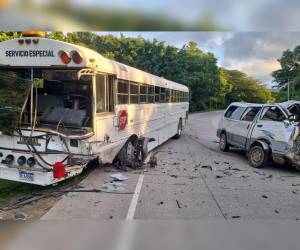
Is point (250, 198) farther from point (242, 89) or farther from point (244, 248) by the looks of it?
point (242, 89)

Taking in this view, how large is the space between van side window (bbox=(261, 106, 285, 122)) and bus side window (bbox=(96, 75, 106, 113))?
5.60 metres

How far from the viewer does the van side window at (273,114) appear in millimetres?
10685

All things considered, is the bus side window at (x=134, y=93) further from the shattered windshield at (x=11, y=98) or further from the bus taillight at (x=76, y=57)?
the shattered windshield at (x=11, y=98)

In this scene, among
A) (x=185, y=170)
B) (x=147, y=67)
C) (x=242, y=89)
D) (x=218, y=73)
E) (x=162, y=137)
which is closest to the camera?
(x=185, y=170)

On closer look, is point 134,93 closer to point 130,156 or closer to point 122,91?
point 122,91

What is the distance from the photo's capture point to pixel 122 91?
891 centimetres

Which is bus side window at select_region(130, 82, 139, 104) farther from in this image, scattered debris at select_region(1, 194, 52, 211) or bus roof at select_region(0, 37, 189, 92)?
scattered debris at select_region(1, 194, 52, 211)

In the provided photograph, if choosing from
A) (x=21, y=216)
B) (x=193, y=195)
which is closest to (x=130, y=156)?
(x=193, y=195)

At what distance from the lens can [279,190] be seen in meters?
8.15

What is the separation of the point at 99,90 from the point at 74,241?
3.69 meters

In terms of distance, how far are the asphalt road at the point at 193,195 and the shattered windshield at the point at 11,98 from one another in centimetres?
174

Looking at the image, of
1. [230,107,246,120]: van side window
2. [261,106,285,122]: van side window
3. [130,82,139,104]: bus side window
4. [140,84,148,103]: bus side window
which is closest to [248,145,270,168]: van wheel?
[261,106,285,122]: van side window

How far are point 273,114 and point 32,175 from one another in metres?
7.45

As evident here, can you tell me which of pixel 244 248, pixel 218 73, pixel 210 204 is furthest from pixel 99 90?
pixel 218 73
